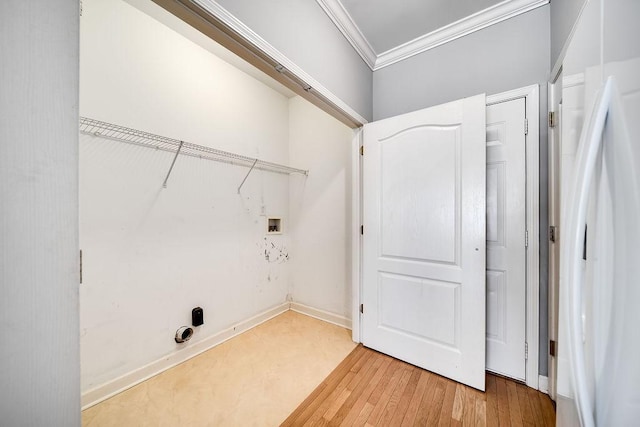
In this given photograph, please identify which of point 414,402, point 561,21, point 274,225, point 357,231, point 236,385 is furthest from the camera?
point 274,225

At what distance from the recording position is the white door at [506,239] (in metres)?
1.49

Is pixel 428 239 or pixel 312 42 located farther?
pixel 428 239

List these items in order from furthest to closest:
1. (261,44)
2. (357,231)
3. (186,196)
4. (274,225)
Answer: (274,225) → (357,231) → (186,196) → (261,44)

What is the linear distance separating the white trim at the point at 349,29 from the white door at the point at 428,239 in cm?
64

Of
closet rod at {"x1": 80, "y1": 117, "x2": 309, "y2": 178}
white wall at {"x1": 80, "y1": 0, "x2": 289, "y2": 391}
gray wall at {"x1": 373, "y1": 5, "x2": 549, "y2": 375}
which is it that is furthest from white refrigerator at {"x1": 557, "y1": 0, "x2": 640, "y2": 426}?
white wall at {"x1": 80, "y1": 0, "x2": 289, "y2": 391}

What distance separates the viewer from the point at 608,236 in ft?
1.67

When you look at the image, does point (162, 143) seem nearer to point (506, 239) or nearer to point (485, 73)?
point (485, 73)

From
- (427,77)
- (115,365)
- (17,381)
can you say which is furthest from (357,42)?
(115,365)

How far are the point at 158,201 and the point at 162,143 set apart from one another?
1.41 feet

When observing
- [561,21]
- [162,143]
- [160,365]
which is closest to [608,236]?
[561,21]

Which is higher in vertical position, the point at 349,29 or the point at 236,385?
the point at 349,29

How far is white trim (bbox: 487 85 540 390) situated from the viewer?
1.44 meters

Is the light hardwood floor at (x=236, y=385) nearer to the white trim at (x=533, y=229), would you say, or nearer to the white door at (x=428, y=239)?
the white door at (x=428, y=239)

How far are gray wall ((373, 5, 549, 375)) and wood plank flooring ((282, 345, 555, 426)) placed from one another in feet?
0.92
